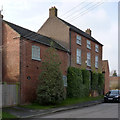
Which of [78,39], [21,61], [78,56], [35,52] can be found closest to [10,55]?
[21,61]

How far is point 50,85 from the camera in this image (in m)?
15.8

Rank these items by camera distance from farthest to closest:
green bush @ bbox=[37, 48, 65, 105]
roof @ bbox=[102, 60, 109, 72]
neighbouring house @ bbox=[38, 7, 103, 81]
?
roof @ bbox=[102, 60, 109, 72] → neighbouring house @ bbox=[38, 7, 103, 81] → green bush @ bbox=[37, 48, 65, 105]

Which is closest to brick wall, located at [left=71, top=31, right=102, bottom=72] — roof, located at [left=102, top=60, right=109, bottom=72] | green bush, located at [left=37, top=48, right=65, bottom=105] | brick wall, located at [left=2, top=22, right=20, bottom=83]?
roof, located at [left=102, top=60, right=109, bottom=72]

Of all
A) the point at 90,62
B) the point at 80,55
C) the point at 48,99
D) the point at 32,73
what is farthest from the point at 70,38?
the point at 48,99

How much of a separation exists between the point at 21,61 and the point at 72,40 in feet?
32.0

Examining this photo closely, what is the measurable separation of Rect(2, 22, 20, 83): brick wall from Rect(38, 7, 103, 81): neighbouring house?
8321 millimetres

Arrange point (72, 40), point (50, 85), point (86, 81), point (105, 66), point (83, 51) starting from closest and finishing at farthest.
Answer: point (50, 85) < point (72, 40) < point (86, 81) < point (83, 51) < point (105, 66)

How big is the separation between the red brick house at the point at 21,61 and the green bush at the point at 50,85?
4.63 ft

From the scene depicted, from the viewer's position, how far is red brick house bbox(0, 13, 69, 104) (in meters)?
16.4

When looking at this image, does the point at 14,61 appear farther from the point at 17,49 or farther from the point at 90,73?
the point at 90,73

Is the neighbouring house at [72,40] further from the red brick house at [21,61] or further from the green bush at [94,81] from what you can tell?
the red brick house at [21,61]

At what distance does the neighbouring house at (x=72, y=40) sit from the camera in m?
24.2

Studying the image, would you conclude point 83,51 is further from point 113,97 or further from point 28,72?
point 28,72

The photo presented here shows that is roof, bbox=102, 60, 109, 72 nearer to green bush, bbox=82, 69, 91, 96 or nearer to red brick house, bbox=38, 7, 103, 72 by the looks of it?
red brick house, bbox=38, 7, 103, 72
